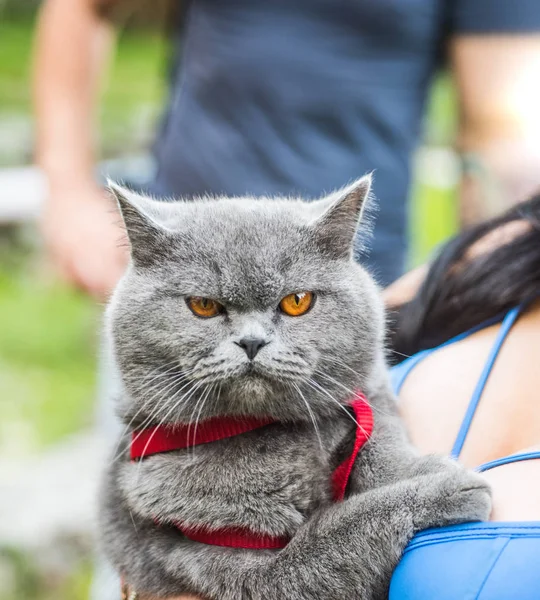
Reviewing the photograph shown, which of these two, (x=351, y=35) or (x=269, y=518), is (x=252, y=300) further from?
(x=351, y=35)

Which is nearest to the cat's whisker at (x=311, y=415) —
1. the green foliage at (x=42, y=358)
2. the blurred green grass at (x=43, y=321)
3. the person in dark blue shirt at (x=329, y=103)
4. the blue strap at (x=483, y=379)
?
the blue strap at (x=483, y=379)

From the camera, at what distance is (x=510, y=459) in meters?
1.14

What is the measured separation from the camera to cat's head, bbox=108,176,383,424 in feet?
3.66

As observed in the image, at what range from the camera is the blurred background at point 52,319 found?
282cm

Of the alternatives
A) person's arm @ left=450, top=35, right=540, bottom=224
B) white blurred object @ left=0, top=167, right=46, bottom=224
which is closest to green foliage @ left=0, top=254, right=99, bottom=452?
white blurred object @ left=0, top=167, right=46, bottom=224

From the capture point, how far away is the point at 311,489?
115 cm

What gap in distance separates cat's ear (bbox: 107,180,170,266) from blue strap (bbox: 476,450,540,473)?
0.61 meters

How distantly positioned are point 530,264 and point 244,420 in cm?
66

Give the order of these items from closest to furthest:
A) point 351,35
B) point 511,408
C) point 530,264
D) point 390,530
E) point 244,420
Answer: point 390,530 → point 244,420 → point 511,408 → point 530,264 → point 351,35

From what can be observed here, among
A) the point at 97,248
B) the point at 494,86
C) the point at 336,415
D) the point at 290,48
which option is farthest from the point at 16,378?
the point at 336,415

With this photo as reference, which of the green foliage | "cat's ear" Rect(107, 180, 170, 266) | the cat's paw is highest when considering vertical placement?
"cat's ear" Rect(107, 180, 170, 266)

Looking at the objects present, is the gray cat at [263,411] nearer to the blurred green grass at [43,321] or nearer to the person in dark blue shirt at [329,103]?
the person in dark blue shirt at [329,103]

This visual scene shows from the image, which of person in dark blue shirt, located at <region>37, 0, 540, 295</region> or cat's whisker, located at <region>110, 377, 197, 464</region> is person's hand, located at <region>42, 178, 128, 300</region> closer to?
person in dark blue shirt, located at <region>37, 0, 540, 295</region>

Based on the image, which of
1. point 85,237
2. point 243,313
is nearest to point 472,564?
point 243,313
